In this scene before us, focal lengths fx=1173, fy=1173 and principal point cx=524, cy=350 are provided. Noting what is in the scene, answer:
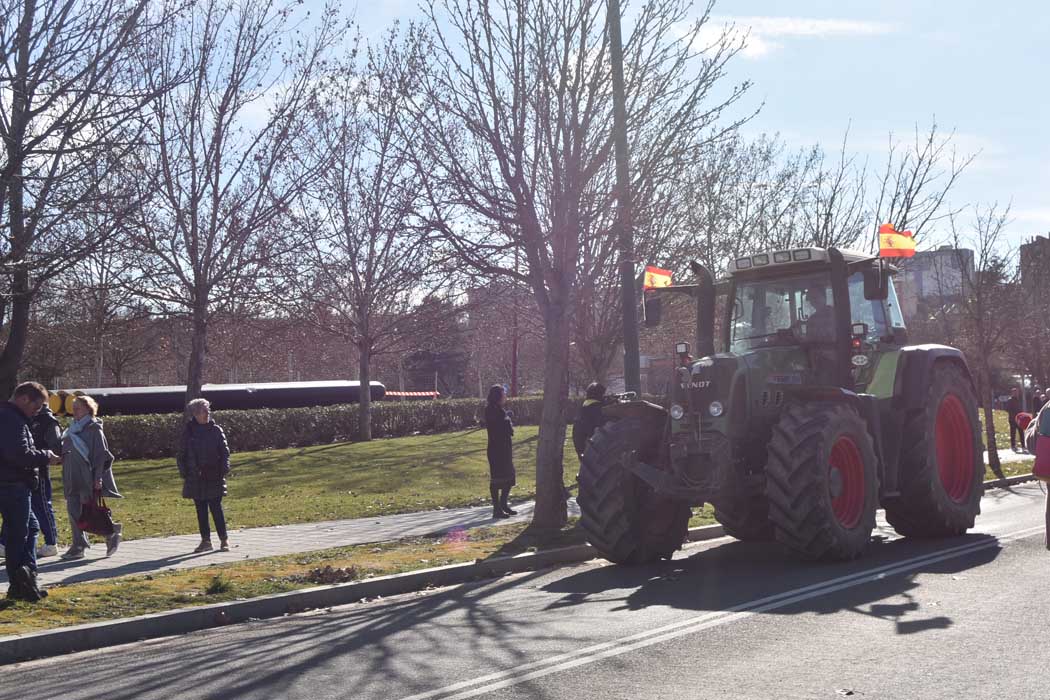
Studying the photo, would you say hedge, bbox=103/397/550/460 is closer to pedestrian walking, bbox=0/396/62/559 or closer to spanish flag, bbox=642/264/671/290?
pedestrian walking, bbox=0/396/62/559

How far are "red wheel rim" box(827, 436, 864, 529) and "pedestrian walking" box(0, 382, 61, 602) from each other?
7031 mm

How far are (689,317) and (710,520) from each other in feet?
53.0

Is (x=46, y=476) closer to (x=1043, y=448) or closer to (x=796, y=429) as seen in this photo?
(x=796, y=429)

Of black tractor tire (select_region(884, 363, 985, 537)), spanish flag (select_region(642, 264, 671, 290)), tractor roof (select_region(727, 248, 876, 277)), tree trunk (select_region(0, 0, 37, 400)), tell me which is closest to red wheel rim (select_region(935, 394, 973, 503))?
black tractor tire (select_region(884, 363, 985, 537))

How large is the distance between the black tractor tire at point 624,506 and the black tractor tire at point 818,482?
127 centimetres

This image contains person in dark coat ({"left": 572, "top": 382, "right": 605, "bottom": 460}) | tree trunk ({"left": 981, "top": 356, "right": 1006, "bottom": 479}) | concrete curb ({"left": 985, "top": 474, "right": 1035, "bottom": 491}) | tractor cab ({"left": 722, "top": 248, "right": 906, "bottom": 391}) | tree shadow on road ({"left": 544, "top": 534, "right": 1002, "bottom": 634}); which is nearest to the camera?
tree shadow on road ({"left": 544, "top": 534, "right": 1002, "bottom": 634})

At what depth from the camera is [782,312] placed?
40.7ft

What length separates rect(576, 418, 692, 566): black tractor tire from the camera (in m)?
11.1

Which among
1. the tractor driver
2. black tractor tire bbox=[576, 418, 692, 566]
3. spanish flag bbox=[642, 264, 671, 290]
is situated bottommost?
black tractor tire bbox=[576, 418, 692, 566]

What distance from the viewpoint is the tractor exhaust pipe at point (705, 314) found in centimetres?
1320

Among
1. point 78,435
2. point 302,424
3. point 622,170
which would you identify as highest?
point 622,170

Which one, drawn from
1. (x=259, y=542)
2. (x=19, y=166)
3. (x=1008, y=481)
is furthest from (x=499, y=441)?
(x=1008, y=481)

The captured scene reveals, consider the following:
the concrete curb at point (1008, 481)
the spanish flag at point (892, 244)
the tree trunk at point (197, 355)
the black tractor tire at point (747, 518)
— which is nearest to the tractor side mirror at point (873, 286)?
the spanish flag at point (892, 244)

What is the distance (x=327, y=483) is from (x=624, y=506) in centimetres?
1422
